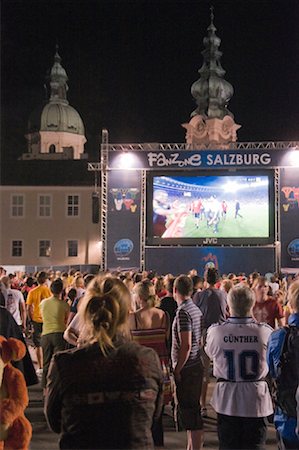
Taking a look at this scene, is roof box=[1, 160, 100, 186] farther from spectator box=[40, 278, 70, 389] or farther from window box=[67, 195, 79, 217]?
spectator box=[40, 278, 70, 389]

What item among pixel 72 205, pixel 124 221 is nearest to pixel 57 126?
pixel 72 205

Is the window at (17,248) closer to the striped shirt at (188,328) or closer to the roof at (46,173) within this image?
the roof at (46,173)

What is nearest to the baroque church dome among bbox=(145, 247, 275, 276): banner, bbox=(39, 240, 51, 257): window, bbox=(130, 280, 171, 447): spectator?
bbox=(39, 240, 51, 257): window

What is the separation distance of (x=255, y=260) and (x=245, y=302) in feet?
73.9

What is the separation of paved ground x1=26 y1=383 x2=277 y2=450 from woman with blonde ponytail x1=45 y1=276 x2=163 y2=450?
152 inches

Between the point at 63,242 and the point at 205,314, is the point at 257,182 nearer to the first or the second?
the point at 205,314

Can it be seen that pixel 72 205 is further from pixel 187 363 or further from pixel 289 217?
pixel 187 363

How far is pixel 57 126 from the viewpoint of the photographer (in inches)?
2992

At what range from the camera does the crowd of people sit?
9.93ft

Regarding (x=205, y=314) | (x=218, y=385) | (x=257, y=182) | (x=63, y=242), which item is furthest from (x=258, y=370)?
(x=63, y=242)

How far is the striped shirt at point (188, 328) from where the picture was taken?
6.24 metres

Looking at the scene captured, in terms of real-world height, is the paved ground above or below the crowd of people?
below

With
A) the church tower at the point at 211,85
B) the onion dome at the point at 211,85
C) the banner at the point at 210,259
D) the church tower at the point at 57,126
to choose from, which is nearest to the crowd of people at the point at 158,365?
the banner at the point at 210,259

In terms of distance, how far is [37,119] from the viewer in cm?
8144
